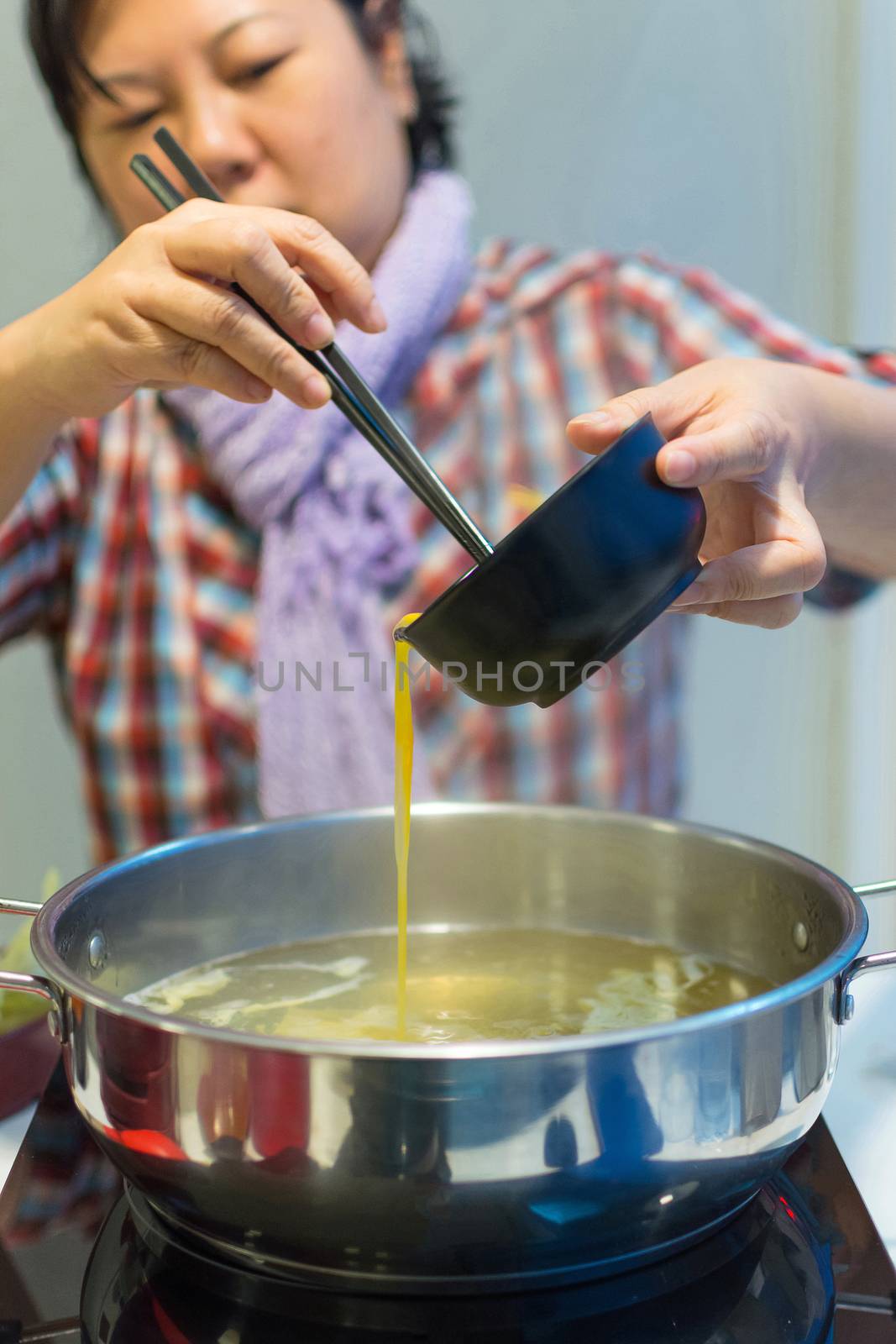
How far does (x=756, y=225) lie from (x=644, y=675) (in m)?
1.02

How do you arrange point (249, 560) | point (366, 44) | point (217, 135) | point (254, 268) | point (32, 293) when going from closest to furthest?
point (254, 268) < point (217, 135) < point (366, 44) < point (249, 560) < point (32, 293)

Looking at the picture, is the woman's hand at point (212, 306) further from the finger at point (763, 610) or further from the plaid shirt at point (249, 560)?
the plaid shirt at point (249, 560)

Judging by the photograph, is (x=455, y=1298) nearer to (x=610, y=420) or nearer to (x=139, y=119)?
(x=610, y=420)

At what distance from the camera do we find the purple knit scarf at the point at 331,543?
1.66 meters

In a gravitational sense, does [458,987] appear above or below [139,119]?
below

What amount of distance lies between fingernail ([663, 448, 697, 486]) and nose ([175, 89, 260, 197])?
1035 mm

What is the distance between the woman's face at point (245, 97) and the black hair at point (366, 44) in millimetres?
20

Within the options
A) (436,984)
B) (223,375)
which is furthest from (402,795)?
(223,375)

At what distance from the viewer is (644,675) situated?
1861 mm

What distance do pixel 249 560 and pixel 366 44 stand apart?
0.71m

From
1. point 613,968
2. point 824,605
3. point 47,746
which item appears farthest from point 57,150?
point 613,968

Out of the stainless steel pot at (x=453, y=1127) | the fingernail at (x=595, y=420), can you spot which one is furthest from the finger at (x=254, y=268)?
the stainless steel pot at (x=453, y=1127)

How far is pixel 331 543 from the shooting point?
1.67m

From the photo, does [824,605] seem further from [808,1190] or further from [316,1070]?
[316,1070]
